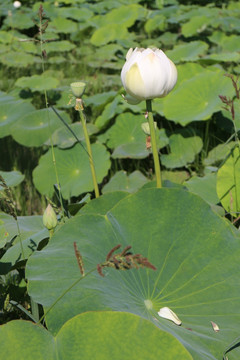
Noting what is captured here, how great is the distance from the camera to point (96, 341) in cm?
84

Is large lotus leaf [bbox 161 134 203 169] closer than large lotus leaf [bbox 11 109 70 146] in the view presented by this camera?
Yes

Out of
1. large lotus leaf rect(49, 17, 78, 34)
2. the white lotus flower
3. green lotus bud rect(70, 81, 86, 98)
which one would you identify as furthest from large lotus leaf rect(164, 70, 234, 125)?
large lotus leaf rect(49, 17, 78, 34)

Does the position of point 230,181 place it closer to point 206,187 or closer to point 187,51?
point 206,187

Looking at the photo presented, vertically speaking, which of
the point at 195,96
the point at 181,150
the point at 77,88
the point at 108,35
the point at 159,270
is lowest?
the point at 181,150

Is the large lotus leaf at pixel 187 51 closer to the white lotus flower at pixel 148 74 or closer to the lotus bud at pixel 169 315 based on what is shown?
the white lotus flower at pixel 148 74

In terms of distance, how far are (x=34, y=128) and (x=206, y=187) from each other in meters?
1.20

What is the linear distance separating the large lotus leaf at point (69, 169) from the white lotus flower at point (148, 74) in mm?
1098

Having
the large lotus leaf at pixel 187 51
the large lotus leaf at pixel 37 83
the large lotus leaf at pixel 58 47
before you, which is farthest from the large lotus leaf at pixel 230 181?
the large lotus leaf at pixel 58 47

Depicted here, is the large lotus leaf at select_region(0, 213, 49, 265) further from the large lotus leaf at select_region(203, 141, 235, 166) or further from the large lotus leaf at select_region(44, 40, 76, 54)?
the large lotus leaf at select_region(44, 40, 76, 54)

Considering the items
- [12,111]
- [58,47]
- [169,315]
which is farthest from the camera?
[58,47]

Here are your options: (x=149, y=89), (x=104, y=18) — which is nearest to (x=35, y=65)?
(x=104, y=18)

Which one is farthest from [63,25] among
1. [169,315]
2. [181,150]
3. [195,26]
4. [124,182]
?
[169,315]

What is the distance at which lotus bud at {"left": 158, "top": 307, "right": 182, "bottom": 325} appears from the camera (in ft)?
3.20

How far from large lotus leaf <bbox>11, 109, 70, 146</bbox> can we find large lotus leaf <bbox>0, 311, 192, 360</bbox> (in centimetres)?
173
